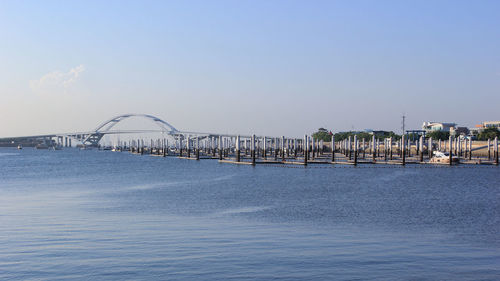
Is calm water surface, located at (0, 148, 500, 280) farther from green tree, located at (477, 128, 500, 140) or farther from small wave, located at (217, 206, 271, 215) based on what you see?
green tree, located at (477, 128, 500, 140)

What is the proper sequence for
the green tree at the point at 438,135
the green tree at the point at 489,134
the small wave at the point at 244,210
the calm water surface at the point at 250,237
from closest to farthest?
the calm water surface at the point at 250,237 → the small wave at the point at 244,210 → the green tree at the point at 489,134 → the green tree at the point at 438,135

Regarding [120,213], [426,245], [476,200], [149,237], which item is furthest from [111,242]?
[476,200]

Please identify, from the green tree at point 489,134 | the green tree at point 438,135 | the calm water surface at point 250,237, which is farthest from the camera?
the green tree at point 438,135

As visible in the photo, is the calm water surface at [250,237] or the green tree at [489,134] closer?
the calm water surface at [250,237]

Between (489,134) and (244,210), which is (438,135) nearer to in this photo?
(489,134)

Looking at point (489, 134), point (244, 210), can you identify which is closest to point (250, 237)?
point (244, 210)

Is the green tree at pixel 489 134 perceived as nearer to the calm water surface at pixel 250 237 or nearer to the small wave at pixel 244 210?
the calm water surface at pixel 250 237

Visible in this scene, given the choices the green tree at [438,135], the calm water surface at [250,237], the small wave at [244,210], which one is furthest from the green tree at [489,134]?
the small wave at [244,210]

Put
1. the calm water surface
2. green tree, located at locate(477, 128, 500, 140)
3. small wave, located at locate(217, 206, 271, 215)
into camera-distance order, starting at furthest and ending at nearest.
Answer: green tree, located at locate(477, 128, 500, 140) → small wave, located at locate(217, 206, 271, 215) → the calm water surface

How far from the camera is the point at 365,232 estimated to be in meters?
21.9

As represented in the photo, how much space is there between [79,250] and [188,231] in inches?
198

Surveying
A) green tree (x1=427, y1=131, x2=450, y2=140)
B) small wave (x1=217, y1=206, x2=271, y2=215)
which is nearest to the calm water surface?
small wave (x1=217, y1=206, x2=271, y2=215)

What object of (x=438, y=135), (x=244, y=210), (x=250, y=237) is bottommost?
(x=244, y=210)

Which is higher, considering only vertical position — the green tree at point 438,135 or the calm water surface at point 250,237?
the green tree at point 438,135
